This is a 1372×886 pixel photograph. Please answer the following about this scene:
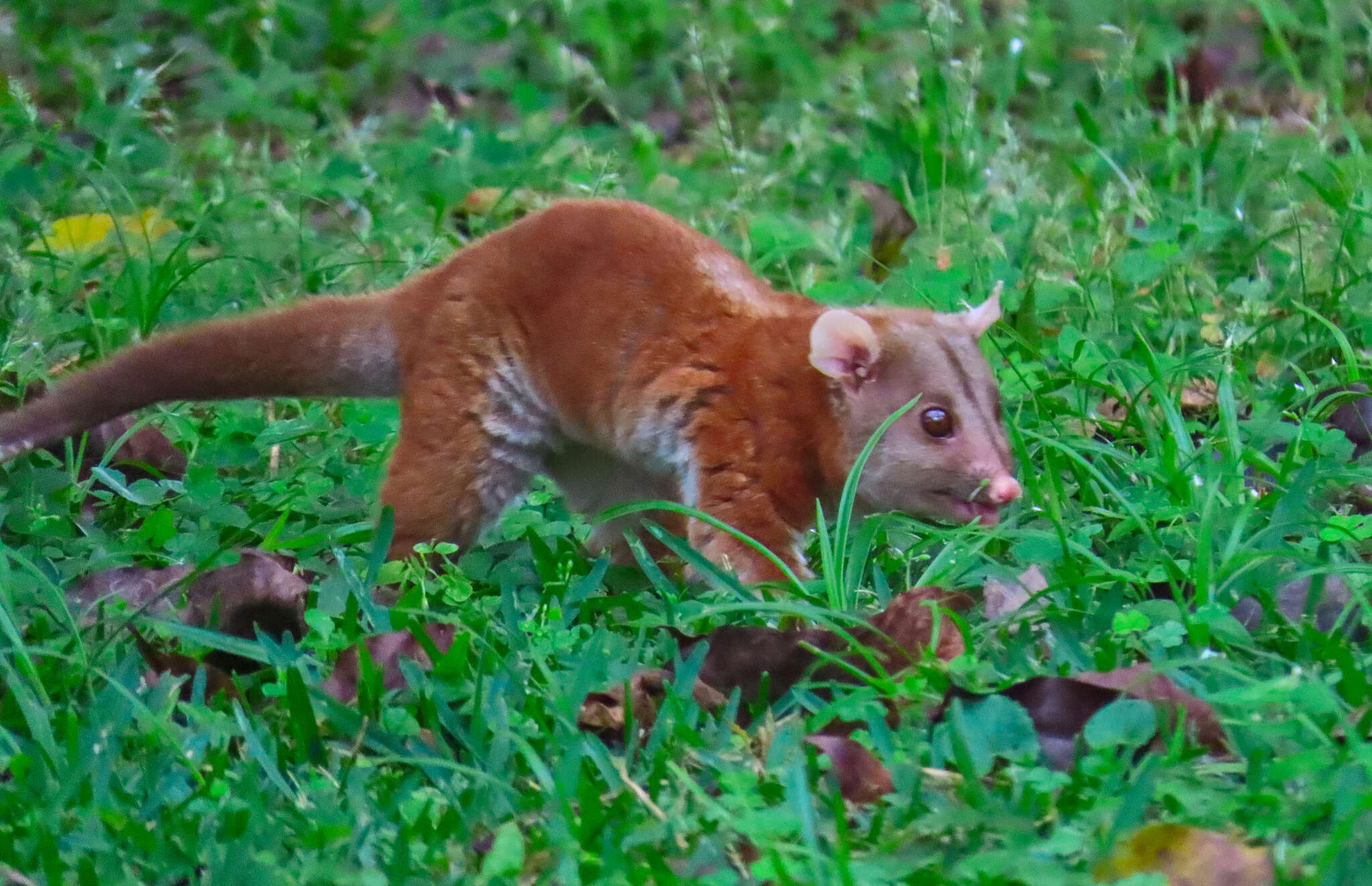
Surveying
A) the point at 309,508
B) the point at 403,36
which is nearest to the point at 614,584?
the point at 309,508

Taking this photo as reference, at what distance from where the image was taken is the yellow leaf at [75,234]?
6.14 m

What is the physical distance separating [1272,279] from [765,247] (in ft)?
5.59

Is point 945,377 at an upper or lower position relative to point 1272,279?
upper

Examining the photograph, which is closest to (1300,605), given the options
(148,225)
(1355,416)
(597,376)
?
(1355,416)

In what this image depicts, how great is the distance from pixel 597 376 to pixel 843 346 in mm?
643

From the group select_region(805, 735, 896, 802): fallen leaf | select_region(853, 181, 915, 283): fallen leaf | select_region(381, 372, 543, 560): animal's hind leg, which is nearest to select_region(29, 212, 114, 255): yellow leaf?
select_region(381, 372, 543, 560): animal's hind leg

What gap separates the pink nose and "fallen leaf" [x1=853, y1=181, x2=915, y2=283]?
2404mm

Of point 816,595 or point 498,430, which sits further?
point 498,430

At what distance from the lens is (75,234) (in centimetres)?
625

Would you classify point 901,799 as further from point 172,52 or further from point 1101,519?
point 172,52

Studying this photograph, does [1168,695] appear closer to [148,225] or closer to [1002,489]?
[1002,489]

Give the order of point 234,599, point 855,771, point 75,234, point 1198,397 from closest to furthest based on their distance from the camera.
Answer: point 855,771
point 234,599
point 1198,397
point 75,234

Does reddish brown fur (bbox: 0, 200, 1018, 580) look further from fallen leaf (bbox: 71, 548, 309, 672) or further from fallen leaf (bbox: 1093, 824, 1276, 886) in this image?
fallen leaf (bbox: 1093, 824, 1276, 886)

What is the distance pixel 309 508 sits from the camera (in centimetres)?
458
